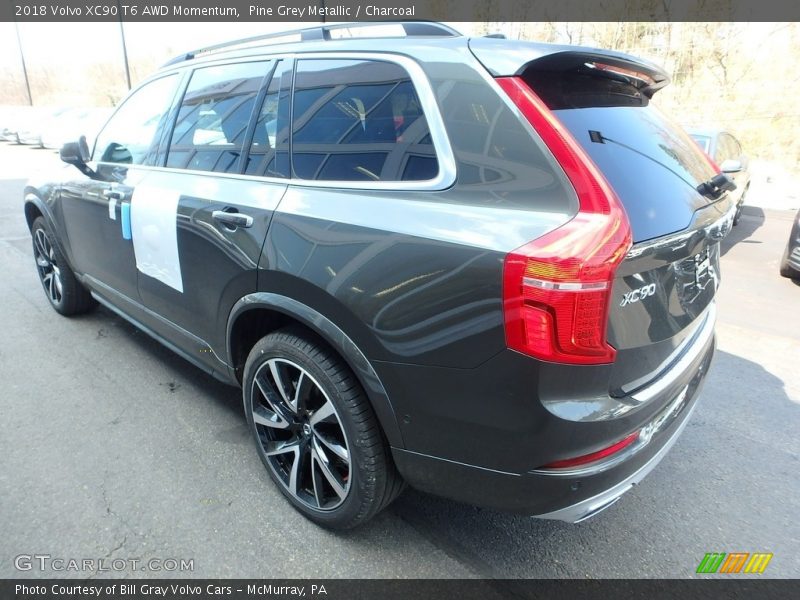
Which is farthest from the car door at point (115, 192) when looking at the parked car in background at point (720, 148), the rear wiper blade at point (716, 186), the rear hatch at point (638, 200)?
the parked car in background at point (720, 148)

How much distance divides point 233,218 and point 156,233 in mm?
805

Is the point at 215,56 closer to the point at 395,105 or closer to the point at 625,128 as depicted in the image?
the point at 395,105

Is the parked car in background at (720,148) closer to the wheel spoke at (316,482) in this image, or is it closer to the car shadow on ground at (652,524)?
the car shadow on ground at (652,524)

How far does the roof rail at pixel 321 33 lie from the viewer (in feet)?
6.63

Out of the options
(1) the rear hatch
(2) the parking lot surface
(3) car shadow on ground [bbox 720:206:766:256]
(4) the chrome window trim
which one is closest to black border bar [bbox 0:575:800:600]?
(2) the parking lot surface

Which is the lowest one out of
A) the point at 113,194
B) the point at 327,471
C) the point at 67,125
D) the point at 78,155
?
the point at 327,471

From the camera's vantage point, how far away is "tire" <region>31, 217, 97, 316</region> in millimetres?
4172

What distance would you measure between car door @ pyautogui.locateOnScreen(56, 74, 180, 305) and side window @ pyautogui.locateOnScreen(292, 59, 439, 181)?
1.32m

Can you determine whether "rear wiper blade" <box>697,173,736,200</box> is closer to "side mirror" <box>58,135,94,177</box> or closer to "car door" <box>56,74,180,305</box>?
"car door" <box>56,74,180,305</box>

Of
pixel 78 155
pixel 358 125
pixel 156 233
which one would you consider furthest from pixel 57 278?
pixel 358 125

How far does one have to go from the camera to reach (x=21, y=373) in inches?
137

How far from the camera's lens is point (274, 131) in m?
2.32

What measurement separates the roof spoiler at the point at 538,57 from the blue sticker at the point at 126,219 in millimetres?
2223

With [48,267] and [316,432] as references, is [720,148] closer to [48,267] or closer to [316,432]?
[316,432]
